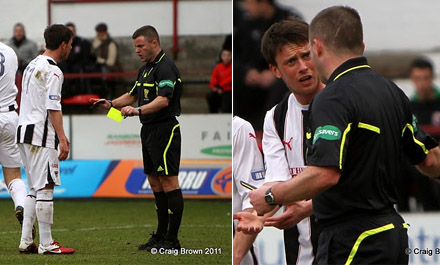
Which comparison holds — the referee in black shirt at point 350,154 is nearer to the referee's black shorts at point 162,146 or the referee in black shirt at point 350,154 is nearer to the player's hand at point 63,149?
the player's hand at point 63,149

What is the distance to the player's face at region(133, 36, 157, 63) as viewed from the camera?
595cm

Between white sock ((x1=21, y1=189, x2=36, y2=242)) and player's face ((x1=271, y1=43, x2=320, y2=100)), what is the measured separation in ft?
10.2

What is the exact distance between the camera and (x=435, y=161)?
3258 millimetres

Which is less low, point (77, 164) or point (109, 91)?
point (109, 91)

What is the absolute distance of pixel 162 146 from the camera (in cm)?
632

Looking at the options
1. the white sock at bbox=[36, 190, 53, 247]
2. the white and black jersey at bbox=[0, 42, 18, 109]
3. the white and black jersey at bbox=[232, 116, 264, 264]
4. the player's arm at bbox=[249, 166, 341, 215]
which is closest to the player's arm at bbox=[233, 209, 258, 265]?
the white and black jersey at bbox=[232, 116, 264, 264]

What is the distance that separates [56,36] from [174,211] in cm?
162

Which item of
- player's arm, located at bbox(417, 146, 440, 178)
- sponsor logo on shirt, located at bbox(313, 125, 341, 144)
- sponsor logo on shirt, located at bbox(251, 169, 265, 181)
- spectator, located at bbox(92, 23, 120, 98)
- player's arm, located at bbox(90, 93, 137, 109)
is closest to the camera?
sponsor logo on shirt, located at bbox(313, 125, 341, 144)

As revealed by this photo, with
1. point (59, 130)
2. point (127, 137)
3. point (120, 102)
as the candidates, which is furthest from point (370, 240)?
point (127, 137)

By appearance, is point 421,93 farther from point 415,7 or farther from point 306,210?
point 306,210

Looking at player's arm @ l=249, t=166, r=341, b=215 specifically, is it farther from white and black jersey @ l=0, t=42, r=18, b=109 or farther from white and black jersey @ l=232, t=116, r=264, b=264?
white and black jersey @ l=0, t=42, r=18, b=109

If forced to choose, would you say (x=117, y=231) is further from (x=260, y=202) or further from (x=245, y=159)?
(x=260, y=202)

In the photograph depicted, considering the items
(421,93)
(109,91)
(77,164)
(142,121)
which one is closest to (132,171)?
(77,164)

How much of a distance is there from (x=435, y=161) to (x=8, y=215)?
5688 millimetres
